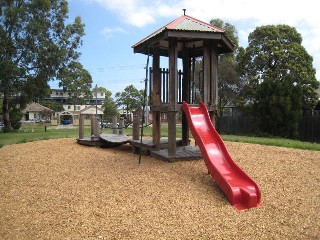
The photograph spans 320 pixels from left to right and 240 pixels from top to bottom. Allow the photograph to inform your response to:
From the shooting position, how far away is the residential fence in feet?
68.0

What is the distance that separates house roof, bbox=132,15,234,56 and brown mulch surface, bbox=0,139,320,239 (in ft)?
9.99

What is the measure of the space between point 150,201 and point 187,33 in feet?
13.9

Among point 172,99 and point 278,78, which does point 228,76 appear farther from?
point 172,99

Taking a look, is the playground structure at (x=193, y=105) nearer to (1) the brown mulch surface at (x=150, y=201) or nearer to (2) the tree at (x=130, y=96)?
(1) the brown mulch surface at (x=150, y=201)

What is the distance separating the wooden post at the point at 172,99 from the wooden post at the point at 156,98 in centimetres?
76

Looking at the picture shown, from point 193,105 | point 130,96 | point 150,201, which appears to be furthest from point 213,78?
point 130,96

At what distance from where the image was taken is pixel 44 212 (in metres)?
4.82

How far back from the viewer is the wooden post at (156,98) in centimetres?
861

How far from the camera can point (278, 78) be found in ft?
78.4

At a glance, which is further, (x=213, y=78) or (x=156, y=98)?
(x=156, y=98)

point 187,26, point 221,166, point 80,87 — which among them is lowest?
point 221,166

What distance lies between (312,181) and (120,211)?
393 cm

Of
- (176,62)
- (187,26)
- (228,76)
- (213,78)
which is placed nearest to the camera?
(187,26)

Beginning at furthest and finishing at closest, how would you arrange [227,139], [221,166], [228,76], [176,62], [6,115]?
[228,76]
[6,115]
[227,139]
[176,62]
[221,166]
